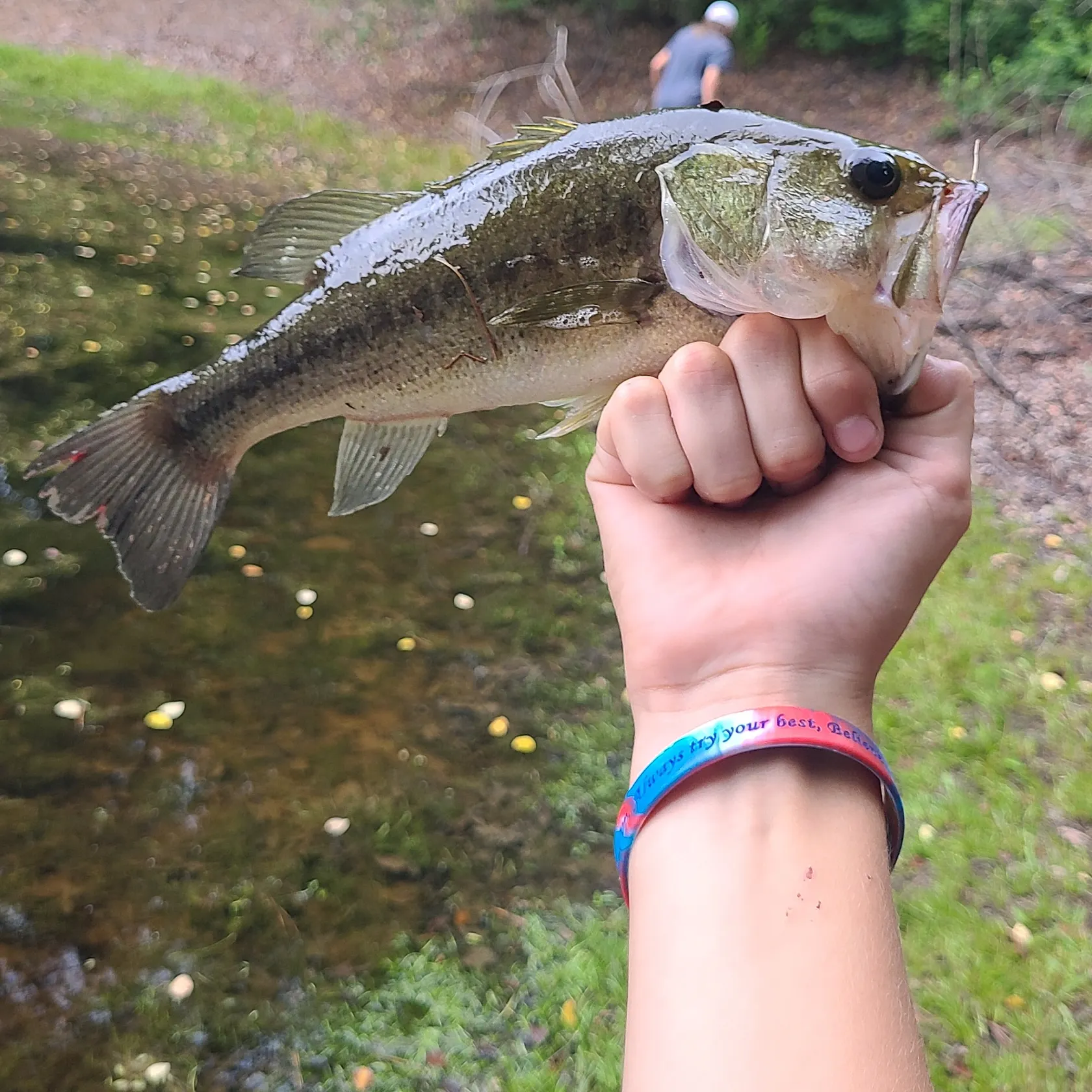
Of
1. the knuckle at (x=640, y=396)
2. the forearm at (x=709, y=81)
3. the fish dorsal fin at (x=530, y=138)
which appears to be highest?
the fish dorsal fin at (x=530, y=138)

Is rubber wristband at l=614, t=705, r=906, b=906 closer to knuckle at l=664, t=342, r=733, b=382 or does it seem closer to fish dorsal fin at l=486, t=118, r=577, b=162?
knuckle at l=664, t=342, r=733, b=382

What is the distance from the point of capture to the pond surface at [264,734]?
2.84 metres

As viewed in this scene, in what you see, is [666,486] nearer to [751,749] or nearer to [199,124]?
[751,749]

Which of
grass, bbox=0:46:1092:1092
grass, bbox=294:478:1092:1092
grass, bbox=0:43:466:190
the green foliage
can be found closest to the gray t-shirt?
grass, bbox=0:43:466:190

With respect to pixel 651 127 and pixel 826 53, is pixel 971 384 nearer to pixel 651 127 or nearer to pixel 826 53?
pixel 651 127

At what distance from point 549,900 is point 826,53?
17081 millimetres

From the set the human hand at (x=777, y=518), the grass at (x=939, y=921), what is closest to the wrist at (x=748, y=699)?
the human hand at (x=777, y=518)

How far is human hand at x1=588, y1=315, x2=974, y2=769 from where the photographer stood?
155 centimetres

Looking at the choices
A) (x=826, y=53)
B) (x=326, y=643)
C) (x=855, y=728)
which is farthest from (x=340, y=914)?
(x=826, y=53)

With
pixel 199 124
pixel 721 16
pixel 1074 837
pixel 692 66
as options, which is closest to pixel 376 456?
pixel 1074 837

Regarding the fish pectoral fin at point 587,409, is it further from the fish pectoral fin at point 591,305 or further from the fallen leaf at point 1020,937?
the fallen leaf at point 1020,937

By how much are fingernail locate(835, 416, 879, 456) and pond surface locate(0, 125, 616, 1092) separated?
2.29 metres

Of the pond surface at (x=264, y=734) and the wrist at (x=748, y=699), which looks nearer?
the wrist at (x=748, y=699)

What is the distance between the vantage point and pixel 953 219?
4.59 feet
